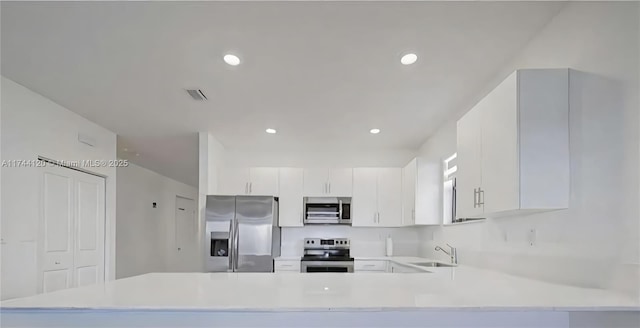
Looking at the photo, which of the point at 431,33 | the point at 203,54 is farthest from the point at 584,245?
the point at 203,54

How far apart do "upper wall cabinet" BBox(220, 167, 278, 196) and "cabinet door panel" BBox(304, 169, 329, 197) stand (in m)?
0.44

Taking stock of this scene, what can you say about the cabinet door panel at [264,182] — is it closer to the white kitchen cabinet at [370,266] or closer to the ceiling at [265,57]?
the ceiling at [265,57]

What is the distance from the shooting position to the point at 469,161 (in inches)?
117

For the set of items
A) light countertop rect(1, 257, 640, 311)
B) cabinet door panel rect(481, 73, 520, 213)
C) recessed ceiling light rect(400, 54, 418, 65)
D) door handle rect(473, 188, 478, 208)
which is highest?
recessed ceiling light rect(400, 54, 418, 65)

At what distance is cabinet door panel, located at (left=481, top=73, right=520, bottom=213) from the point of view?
2244 mm

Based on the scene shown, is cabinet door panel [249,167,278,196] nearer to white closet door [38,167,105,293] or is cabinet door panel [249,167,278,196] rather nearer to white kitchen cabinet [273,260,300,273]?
white kitchen cabinet [273,260,300,273]

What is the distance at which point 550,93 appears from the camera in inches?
87.0

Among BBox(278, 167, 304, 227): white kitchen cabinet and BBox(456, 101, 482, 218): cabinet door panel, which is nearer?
BBox(456, 101, 482, 218): cabinet door panel

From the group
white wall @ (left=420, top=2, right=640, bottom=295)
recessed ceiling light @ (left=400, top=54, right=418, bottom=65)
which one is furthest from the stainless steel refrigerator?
white wall @ (left=420, top=2, right=640, bottom=295)

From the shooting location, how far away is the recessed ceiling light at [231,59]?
3.02 meters

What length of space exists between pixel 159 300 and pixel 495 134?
2.03m

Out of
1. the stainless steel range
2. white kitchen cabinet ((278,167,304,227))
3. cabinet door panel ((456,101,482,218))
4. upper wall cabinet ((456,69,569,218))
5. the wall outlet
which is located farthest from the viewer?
white kitchen cabinet ((278,167,304,227))

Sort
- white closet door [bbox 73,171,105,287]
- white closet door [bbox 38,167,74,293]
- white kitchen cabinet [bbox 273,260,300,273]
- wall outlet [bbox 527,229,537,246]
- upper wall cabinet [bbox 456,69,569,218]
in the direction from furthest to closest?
white kitchen cabinet [bbox 273,260,300,273] → white closet door [bbox 73,171,105,287] → white closet door [bbox 38,167,74,293] → wall outlet [bbox 527,229,537,246] → upper wall cabinet [bbox 456,69,569,218]

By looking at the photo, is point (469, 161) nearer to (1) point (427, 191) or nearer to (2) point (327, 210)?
(1) point (427, 191)
